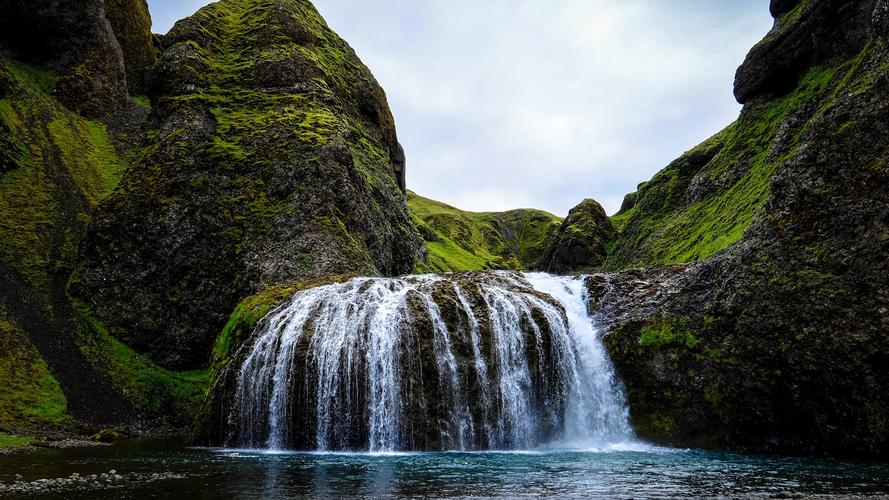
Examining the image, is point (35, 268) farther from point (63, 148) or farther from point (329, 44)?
point (329, 44)

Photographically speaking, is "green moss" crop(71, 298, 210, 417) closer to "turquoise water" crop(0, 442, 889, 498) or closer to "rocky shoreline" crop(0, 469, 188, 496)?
"turquoise water" crop(0, 442, 889, 498)

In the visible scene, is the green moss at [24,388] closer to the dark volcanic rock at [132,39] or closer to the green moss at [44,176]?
the green moss at [44,176]

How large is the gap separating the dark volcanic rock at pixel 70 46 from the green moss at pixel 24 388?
45920 mm

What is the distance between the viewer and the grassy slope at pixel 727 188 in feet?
168

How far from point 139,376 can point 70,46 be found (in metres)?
57.8

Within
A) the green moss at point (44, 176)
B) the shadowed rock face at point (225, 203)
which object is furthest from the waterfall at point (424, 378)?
the green moss at point (44, 176)

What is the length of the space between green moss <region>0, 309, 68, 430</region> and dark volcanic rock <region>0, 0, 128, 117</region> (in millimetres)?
45920

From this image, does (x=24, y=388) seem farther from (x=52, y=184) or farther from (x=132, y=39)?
(x=132, y=39)

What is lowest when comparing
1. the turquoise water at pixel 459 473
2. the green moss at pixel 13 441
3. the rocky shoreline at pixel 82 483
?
the turquoise water at pixel 459 473

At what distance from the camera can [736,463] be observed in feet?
65.1

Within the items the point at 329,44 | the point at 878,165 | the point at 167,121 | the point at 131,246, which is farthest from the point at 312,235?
the point at 329,44

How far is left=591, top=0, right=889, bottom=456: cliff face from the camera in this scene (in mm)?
21188

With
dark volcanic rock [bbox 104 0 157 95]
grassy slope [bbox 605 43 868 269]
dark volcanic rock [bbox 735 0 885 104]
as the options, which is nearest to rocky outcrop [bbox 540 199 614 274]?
grassy slope [bbox 605 43 868 269]

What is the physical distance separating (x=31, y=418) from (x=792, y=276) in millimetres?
42175
